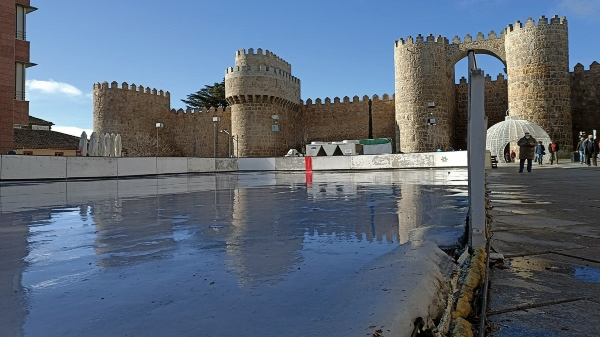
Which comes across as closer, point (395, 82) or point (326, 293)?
point (326, 293)

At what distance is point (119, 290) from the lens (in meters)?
1.93

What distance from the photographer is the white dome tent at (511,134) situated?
2645cm

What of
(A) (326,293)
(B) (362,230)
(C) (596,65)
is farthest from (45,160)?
(C) (596,65)

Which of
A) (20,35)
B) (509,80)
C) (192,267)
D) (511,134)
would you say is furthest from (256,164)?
(192,267)

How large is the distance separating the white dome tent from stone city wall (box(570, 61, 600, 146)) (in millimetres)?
7266

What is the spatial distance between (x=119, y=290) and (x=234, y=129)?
34174 millimetres

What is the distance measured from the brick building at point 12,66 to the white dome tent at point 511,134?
87.2ft

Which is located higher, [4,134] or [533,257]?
[4,134]

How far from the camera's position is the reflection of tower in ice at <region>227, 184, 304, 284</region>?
7.22 feet

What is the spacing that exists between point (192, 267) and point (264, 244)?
697 mm

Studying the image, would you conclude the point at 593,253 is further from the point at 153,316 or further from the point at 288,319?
the point at 153,316

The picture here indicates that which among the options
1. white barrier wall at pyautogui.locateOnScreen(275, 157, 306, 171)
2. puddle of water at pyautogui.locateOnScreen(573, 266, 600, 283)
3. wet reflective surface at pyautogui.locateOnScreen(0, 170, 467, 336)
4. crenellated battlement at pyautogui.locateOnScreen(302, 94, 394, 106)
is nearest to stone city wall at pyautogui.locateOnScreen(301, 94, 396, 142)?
crenellated battlement at pyautogui.locateOnScreen(302, 94, 394, 106)

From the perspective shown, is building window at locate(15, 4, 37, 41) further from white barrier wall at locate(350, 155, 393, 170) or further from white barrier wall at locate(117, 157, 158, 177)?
white barrier wall at locate(350, 155, 393, 170)

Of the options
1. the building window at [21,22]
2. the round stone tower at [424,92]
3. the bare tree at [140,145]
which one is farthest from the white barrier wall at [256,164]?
the building window at [21,22]
